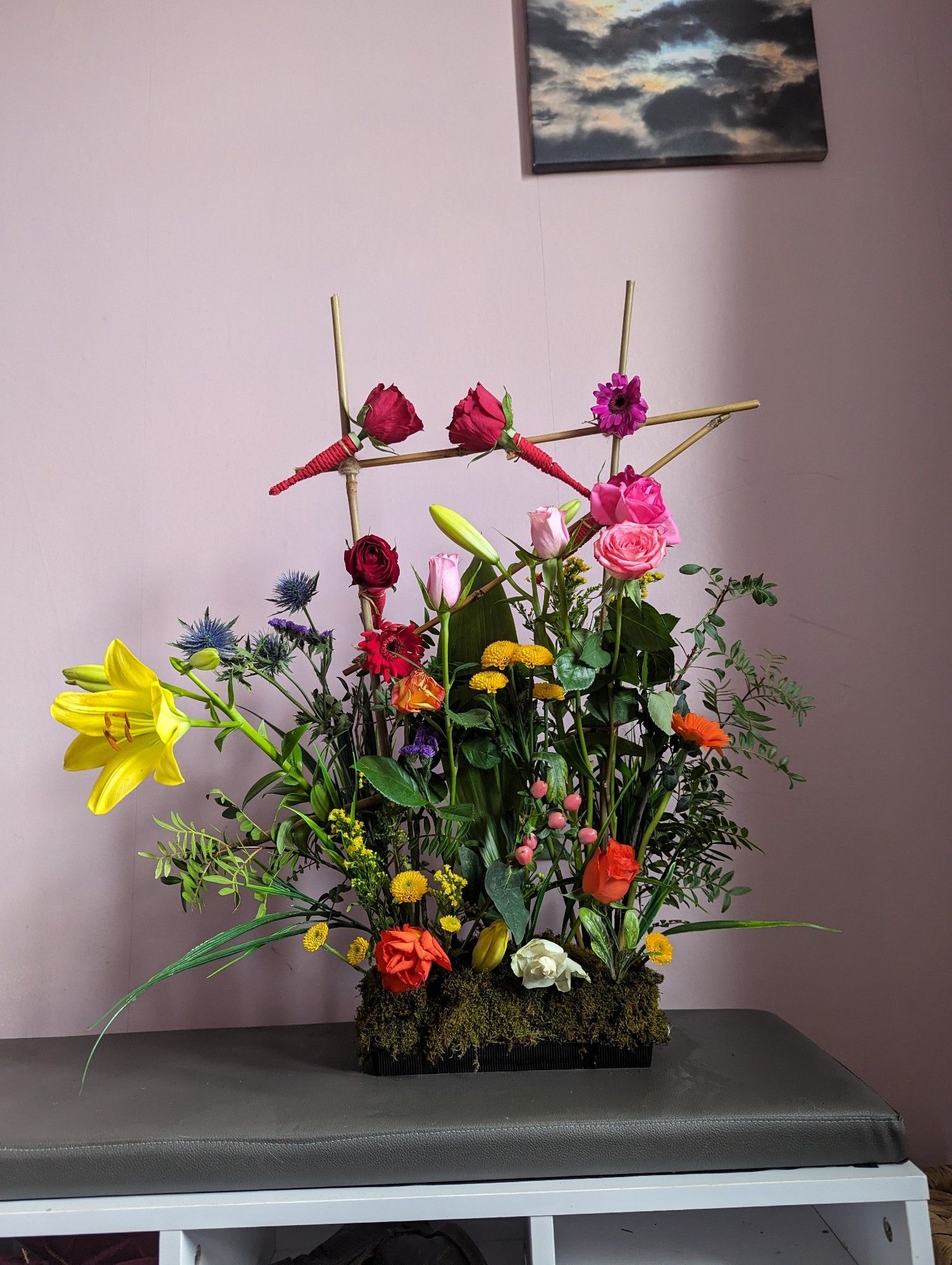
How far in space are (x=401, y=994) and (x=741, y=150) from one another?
1260 millimetres

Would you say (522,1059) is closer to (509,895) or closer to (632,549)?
(509,895)

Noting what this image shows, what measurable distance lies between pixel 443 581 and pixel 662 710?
253 millimetres

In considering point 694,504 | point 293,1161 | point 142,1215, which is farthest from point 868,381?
point 142,1215

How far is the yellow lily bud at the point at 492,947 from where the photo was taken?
894 mm

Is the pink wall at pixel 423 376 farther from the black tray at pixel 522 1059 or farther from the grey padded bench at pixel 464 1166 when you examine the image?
the grey padded bench at pixel 464 1166

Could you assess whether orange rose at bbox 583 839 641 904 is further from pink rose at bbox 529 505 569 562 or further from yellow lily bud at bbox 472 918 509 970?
pink rose at bbox 529 505 569 562

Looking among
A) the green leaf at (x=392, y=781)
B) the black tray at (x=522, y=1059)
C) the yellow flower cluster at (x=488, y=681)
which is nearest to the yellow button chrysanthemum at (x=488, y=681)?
the yellow flower cluster at (x=488, y=681)

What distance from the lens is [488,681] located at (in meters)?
0.88

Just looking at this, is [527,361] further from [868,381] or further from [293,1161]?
[293,1161]

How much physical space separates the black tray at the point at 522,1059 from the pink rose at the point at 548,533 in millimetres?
483

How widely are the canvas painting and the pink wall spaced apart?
0.04m

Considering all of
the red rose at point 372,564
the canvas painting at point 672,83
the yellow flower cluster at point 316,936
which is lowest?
the yellow flower cluster at point 316,936

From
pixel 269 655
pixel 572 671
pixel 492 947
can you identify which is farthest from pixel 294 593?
pixel 492 947

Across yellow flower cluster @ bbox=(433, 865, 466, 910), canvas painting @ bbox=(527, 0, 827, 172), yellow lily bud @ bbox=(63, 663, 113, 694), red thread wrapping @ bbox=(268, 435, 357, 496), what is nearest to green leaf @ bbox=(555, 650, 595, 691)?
yellow flower cluster @ bbox=(433, 865, 466, 910)
